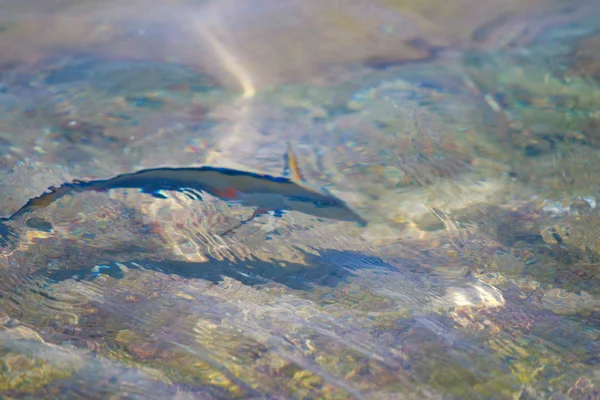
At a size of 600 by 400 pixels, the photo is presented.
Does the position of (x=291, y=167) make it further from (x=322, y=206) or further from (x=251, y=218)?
(x=251, y=218)

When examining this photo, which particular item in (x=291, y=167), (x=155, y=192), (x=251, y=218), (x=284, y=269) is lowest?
(x=284, y=269)

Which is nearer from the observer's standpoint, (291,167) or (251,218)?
(291,167)

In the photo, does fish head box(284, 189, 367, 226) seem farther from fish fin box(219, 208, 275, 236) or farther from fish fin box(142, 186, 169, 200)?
fish fin box(142, 186, 169, 200)

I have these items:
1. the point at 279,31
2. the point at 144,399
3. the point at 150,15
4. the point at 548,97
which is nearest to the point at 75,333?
the point at 144,399

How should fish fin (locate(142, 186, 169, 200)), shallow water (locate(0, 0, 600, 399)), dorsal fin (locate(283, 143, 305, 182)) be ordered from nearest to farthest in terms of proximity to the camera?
1. shallow water (locate(0, 0, 600, 399))
2. dorsal fin (locate(283, 143, 305, 182))
3. fish fin (locate(142, 186, 169, 200))

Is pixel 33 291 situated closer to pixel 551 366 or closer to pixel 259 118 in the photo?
pixel 259 118

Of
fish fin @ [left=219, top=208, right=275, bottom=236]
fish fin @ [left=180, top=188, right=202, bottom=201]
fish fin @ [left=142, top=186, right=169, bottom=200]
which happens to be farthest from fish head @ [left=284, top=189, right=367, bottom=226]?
fish fin @ [left=142, top=186, right=169, bottom=200]

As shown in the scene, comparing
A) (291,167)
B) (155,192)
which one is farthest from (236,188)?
(155,192)
